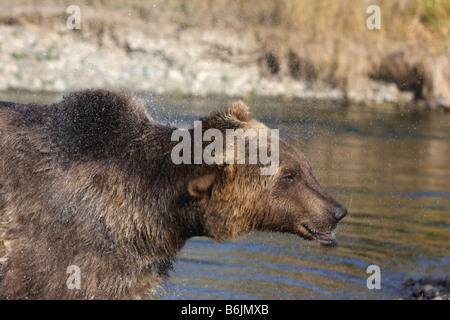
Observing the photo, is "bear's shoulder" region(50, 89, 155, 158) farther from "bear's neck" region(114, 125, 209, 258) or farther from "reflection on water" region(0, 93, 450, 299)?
"reflection on water" region(0, 93, 450, 299)

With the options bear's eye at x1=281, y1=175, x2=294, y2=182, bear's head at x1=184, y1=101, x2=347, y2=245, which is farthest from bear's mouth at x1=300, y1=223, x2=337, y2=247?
bear's eye at x1=281, y1=175, x2=294, y2=182

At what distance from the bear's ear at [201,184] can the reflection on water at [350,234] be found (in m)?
1.57

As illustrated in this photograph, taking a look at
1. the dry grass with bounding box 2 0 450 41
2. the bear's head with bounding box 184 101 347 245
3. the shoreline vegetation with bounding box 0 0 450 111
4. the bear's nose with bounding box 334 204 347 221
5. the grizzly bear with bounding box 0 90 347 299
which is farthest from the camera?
the dry grass with bounding box 2 0 450 41

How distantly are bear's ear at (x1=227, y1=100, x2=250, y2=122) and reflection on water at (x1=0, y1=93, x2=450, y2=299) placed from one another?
1882 mm

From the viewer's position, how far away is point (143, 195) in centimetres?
548

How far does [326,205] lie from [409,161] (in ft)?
32.5

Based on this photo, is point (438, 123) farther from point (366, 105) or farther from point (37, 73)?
point (37, 73)

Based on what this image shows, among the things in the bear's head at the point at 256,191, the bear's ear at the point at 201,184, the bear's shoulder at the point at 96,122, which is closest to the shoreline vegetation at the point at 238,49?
the bear's shoulder at the point at 96,122

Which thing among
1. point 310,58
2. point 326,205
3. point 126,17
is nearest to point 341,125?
point 310,58

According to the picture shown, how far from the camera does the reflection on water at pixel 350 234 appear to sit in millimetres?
7891

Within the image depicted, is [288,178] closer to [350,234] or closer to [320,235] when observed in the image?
[320,235]

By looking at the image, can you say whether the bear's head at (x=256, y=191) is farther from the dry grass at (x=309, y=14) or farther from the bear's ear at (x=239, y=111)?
the dry grass at (x=309, y=14)

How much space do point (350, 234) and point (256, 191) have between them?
4489mm

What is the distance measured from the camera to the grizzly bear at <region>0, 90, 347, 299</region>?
5211 millimetres
